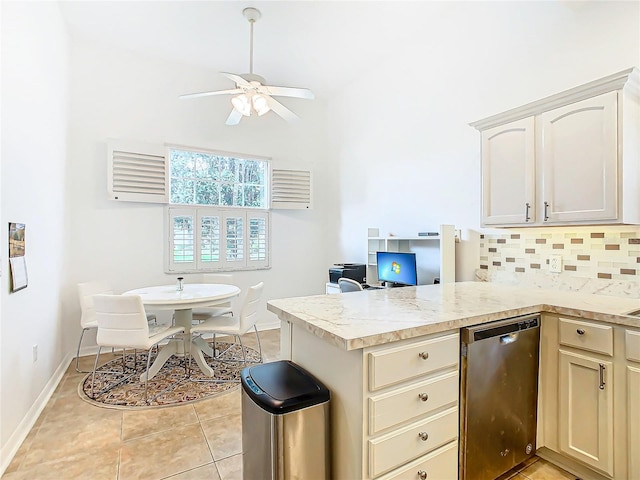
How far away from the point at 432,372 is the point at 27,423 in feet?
8.57

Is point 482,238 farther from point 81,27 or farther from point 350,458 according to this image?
point 81,27

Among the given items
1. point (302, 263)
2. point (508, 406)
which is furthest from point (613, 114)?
point (302, 263)

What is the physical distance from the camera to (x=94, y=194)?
12.2 feet

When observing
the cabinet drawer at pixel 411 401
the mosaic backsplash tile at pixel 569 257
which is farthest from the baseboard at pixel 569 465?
the mosaic backsplash tile at pixel 569 257

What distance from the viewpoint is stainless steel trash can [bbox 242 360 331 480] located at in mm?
1298

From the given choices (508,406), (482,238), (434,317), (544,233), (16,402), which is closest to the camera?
(434,317)

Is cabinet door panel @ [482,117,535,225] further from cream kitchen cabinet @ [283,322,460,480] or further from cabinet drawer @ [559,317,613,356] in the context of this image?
cream kitchen cabinet @ [283,322,460,480]

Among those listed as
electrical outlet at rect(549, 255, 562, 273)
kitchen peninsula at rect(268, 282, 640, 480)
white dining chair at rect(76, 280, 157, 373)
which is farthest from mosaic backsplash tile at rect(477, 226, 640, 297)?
white dining chair at rect(76, 280, 157, 373)

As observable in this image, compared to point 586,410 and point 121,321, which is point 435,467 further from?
point 121,321

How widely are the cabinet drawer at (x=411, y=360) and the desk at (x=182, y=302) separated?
1.99 m

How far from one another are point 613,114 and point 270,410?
2362 millimetres

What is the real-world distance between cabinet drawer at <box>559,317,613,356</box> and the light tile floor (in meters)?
0.73

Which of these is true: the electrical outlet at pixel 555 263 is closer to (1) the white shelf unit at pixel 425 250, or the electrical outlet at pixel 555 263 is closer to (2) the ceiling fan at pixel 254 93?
(1) the white shelf unit at pixel 425 250

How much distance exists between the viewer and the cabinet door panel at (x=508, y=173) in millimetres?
2279
